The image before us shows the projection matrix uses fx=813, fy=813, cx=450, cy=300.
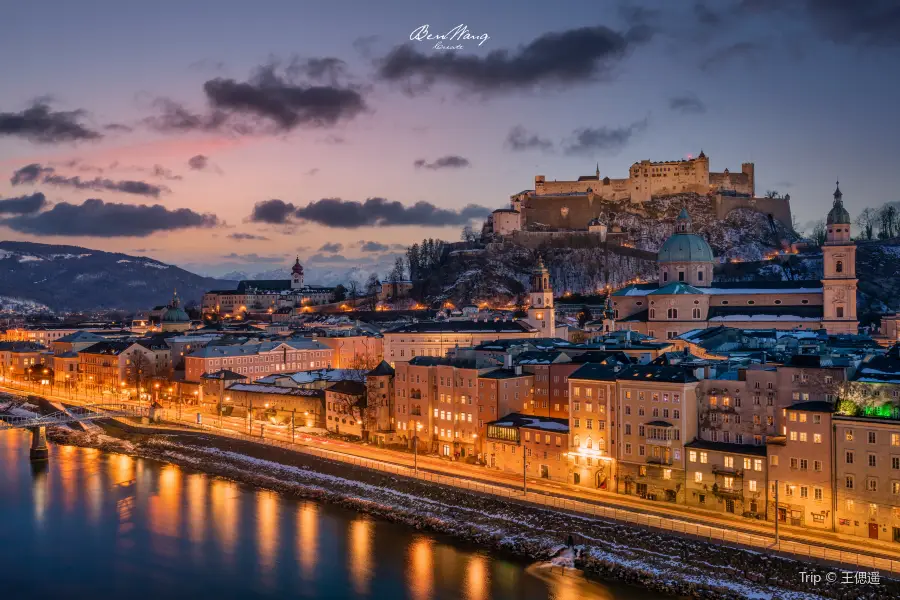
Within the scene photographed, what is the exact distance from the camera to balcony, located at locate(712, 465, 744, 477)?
25.8m

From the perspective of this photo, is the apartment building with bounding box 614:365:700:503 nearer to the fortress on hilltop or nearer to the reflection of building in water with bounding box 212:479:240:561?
the reflection of building in water with bounding box 212:479:240:561

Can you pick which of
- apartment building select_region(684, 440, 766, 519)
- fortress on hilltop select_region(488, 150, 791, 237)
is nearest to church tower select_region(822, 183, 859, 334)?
apartment building select_region(684, 440, 766, 519)

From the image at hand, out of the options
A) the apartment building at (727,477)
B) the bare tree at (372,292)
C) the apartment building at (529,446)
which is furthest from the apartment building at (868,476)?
the bare tree at (372,292)

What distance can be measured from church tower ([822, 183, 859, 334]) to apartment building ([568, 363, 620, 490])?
29.6 metres

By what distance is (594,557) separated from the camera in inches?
920

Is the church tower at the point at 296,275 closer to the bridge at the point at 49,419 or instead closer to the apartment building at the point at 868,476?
the bridge at the point at 49,419

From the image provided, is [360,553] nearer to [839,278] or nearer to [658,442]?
[658,442]

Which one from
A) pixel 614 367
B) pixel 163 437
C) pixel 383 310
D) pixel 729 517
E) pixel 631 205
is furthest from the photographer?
pixel 631 205

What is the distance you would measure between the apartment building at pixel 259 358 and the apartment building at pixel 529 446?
1155 inches

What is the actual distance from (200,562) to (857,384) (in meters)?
20.7

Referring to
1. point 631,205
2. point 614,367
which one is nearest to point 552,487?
point 614,367

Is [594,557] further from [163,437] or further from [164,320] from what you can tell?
[164,320]

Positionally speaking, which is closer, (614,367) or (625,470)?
(625,470)

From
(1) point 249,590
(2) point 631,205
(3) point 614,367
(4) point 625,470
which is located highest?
(2) point 631,205
